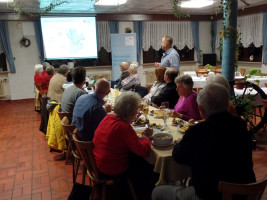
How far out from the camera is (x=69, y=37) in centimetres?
796

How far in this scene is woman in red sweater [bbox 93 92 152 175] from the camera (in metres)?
1.91

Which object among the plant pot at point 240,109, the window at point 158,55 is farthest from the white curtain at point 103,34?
the plant pot at point 240,109

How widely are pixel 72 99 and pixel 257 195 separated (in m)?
2.35

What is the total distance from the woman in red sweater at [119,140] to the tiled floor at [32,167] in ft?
3.18

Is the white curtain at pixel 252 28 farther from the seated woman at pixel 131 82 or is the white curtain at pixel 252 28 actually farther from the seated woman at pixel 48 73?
the seated woman at pixel 48 73

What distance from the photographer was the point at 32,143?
14.2 feet

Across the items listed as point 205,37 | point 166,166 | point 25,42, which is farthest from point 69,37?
point 166,166

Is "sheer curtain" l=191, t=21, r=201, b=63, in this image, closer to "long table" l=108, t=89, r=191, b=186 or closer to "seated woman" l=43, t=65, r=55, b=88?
"seated woman" l=43, t=65, r=55, b=88

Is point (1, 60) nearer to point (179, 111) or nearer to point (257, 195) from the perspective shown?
point (179, 111)

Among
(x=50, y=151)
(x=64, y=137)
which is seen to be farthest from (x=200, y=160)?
(x=50, y=151)

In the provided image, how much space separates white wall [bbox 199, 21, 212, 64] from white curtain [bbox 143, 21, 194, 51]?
0.48 m

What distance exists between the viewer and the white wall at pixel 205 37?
9859 millimetres

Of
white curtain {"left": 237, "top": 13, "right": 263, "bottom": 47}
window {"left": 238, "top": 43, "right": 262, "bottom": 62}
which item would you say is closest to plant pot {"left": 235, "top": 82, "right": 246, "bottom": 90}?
white curtain {"left": 237, "top": 13, "right": 263, "bottom": 47}

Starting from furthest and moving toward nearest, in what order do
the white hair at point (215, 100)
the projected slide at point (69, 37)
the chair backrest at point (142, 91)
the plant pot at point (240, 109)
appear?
1. the projected slide at point (69, 37)
2. the chair backrest at point (142, 91)
3. the plant pot at point (240, 109)
4. the white hair at point (215, 100)
